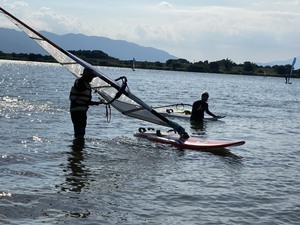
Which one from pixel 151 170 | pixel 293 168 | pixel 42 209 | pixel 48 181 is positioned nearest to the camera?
pixel 42 209

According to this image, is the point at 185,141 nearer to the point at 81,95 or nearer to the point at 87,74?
the point at 81,95

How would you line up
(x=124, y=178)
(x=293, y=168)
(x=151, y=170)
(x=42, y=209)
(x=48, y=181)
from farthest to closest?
(x=293, y=168)
(x=151, y=170)
(x=124, y=178)
(x=48, y=181)
(x=42, y=209)

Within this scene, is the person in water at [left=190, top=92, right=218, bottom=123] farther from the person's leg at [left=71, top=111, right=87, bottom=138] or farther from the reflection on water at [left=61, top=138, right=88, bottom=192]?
the reflection on water at [left=61, top=138, right=88, bottom=192]

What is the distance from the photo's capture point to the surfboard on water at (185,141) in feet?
53.6

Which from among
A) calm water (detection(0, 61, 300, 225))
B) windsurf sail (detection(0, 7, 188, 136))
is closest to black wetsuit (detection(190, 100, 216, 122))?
calm water (detection(0, 61, 300, 225))

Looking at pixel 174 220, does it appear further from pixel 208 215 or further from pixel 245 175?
pixel 245 175

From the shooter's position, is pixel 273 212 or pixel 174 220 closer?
pixel 174 220

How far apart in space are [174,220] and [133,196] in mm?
1576

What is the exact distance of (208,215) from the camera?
944 cm

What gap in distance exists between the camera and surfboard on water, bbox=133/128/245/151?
16.3m

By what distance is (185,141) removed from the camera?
1695cm

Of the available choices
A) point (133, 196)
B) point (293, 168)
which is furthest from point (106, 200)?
point (293, 168)

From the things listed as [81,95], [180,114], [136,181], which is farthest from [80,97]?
[180,114]

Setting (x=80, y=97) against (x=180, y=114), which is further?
(x=180, y=114)
